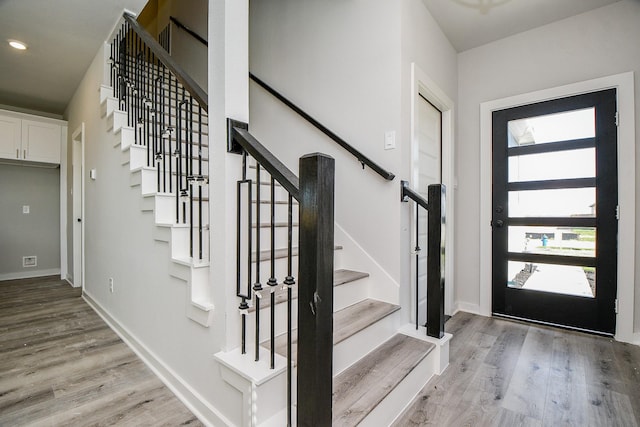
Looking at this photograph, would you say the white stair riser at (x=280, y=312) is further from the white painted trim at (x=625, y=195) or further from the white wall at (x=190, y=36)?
the white wall at (x=190, y=36)

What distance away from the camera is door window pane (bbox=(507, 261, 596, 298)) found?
2537mm

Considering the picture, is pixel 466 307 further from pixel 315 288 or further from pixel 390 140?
pixel 315 288

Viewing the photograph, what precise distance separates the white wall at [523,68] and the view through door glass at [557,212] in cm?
17

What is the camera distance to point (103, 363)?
1978 millimetres

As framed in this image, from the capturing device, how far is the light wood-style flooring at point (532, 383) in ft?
4.87

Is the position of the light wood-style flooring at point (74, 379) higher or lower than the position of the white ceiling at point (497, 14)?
lower

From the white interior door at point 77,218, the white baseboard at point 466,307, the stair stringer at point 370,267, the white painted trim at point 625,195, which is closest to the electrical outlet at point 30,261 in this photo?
the white interior door at point 77,218

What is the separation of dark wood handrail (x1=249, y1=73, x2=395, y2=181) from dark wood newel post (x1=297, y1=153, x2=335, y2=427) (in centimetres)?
117

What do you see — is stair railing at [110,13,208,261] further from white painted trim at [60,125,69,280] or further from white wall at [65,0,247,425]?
white painted trim at [60,125,69,280]

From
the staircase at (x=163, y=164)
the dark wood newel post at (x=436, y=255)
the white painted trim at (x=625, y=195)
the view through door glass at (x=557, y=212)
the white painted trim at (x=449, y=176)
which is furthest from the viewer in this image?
the white painted trim at (x=449, y=176)

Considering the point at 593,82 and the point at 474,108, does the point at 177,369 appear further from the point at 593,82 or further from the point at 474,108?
the point at 593,82

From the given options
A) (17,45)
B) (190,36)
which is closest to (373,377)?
(17,45)

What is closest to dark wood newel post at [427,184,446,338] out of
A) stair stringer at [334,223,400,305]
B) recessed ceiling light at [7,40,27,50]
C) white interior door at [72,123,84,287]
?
stair stringer at [334,223,400,305]

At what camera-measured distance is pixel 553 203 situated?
2672mm
